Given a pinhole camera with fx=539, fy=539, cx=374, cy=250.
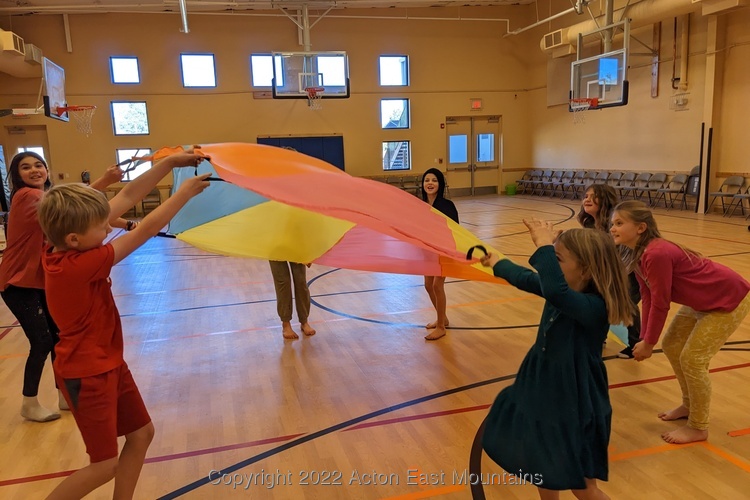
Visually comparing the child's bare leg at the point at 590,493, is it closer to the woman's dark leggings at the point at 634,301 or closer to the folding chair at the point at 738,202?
the woman's dark leggings at the point at 634,301

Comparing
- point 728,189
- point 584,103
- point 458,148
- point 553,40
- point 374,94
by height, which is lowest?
point 728,189

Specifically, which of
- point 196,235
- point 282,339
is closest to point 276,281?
point 282,339

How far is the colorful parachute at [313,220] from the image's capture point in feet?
6.95

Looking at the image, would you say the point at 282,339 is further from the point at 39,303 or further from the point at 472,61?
the point at 472,61

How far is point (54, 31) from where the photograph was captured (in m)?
13.6

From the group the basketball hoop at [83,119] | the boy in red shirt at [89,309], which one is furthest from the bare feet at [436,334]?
the basketball hoop at [83,119]

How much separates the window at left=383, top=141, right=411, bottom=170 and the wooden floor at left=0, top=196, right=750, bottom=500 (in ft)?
35.7

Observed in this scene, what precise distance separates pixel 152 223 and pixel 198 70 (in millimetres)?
14263

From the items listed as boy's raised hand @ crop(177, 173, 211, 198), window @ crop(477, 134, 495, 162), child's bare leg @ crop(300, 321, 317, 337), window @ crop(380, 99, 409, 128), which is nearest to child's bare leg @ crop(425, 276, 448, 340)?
child's bare leg @ crop(300, 321, 317, 337)

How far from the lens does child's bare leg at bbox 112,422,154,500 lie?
1.95 m

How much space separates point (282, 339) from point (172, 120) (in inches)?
472

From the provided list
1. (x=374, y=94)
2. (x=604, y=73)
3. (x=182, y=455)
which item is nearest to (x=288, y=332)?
(x=182, y=455)

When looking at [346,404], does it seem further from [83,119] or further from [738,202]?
[83,119]

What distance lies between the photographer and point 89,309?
5.82 ft
